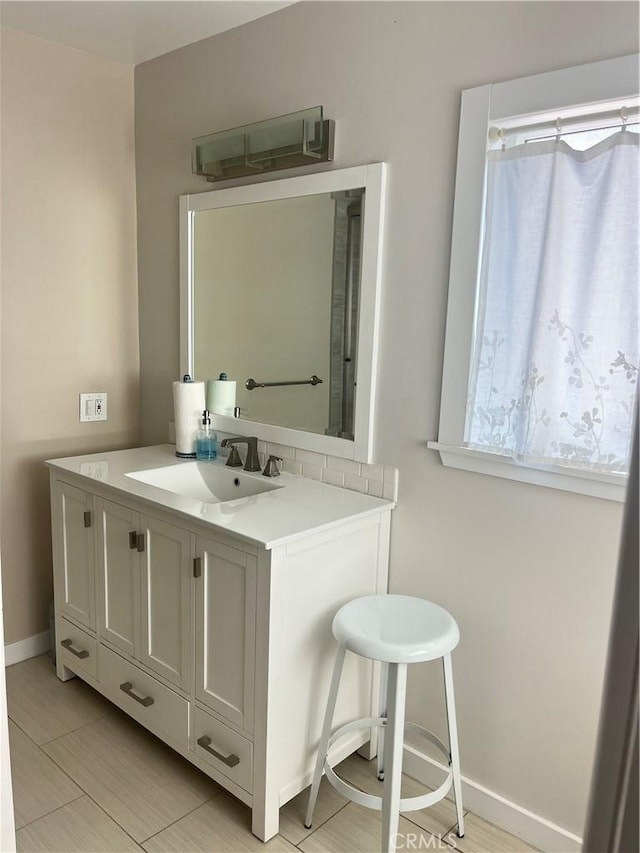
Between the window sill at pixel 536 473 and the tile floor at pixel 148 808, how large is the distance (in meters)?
1.01

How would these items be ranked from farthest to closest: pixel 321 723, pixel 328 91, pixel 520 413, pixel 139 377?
pixel 139 377 < pixel 328 91 < pixel 321 723 < pixel 520 413

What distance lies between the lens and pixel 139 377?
297 centimetres

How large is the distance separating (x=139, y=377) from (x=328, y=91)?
146 centimetres

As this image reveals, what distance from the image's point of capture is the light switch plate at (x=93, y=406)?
2.79 metres

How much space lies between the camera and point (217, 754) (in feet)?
6.25

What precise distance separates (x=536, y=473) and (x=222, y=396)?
4.16ft

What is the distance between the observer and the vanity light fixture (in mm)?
2061

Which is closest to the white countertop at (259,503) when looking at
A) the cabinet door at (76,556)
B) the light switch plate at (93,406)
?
the cabinet door at (76,556)

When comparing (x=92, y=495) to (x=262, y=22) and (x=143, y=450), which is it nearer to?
(x=143, y=450)

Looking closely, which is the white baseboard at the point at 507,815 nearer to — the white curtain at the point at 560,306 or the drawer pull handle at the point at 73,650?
the white curtain at the point at 560,306

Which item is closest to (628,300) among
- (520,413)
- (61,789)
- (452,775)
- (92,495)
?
(520,413)

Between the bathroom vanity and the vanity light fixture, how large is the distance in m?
1.04

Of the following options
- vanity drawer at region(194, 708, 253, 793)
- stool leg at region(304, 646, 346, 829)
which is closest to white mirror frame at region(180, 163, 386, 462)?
stool leg at region(304, 646, 346, 829)

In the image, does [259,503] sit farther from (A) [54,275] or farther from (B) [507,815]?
(A) [54,275]
